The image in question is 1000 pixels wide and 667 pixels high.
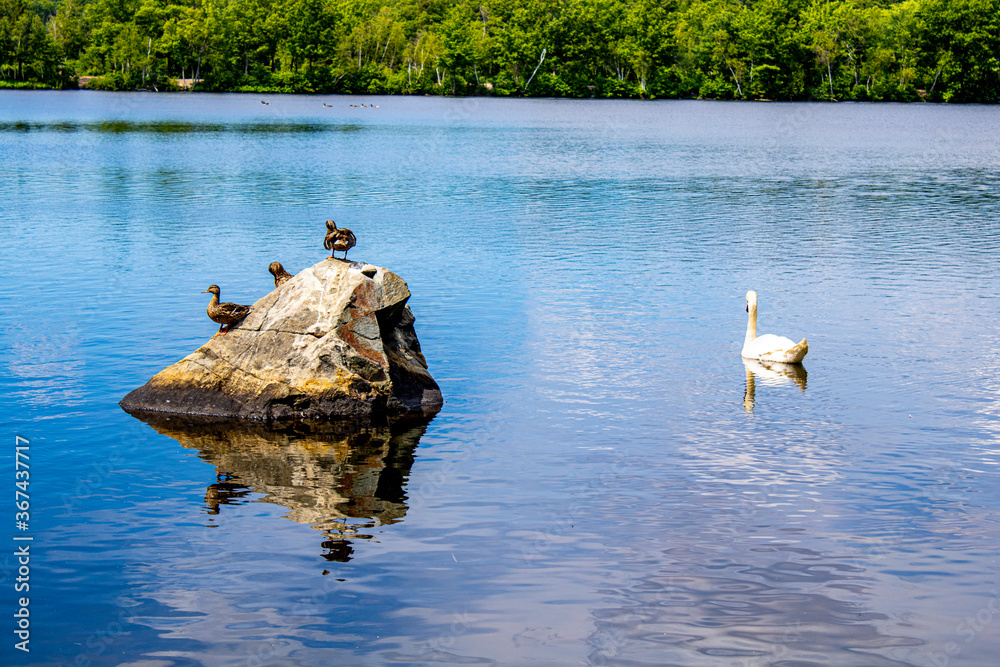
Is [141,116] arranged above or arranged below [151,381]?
above

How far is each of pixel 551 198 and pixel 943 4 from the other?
415 feet

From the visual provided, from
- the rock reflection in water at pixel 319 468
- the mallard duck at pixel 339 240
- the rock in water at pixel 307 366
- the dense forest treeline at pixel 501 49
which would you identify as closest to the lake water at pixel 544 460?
the rock reflection in water at pixel 319 468

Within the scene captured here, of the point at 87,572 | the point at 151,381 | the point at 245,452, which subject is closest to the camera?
the point at 87,572

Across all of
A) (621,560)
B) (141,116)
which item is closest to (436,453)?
(621,560)

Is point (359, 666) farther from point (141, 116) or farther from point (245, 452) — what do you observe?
point (141, 116)

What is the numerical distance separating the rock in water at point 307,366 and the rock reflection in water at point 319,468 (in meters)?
0.42

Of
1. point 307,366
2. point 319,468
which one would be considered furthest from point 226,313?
point 319,468

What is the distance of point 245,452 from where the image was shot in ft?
49.5

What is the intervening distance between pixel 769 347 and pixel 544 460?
6914 millimetres

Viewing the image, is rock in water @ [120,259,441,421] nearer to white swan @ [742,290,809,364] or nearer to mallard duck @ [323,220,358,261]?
mallard duck @ [323,220,358,261]

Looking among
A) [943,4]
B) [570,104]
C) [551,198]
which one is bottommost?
[551,198]

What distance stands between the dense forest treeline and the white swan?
145 m

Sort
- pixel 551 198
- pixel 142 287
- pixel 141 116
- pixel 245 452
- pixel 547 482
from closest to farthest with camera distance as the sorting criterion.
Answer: pixel 547 482
pixel 245 452
pixel 142 287
pixel 551 198
pixel 141 116

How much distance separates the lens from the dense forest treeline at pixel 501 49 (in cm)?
15588
